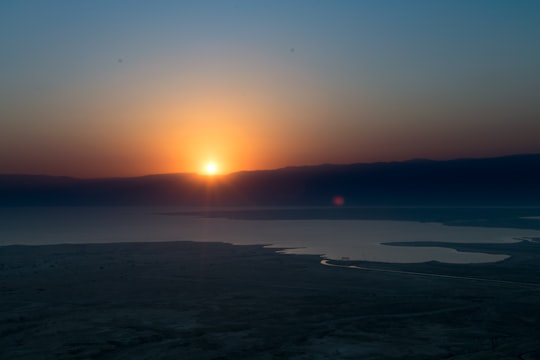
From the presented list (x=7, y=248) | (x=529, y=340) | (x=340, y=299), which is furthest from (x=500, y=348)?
(x=7, y=248)

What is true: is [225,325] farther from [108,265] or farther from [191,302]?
[108,265]

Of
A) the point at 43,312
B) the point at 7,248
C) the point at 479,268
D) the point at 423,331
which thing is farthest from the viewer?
the point at 7,248

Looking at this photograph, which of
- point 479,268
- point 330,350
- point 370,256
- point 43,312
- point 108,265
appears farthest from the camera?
point 370,256

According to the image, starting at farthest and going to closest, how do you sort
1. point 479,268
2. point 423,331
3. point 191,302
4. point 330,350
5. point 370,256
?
point 370,256 < point 479,268 < point 191,302 < point 423,331 < point 330,350

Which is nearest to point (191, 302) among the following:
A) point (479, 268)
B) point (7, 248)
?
point (479, 268)

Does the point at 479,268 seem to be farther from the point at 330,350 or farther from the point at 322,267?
the point at 330,350

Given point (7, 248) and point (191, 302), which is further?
point (7, 248)
